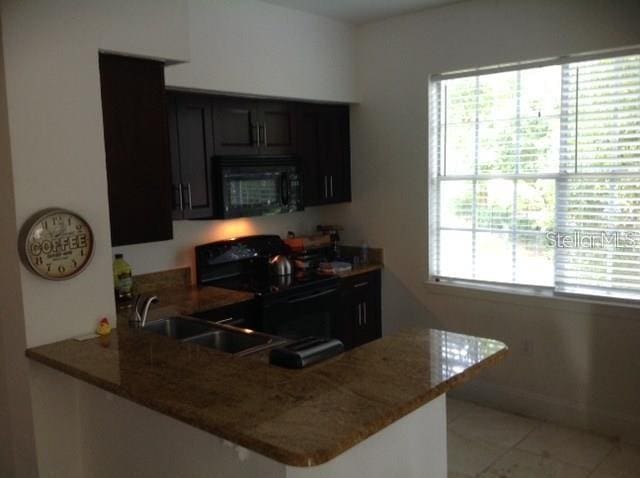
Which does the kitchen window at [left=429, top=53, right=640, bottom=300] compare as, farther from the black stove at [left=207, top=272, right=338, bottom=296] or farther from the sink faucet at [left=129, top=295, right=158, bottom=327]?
the sink faucet at [left=129, top=295, right=158, bottom=327]

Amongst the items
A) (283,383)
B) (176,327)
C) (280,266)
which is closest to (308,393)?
(283,383)

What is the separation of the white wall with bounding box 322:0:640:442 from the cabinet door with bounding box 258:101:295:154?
679 mm

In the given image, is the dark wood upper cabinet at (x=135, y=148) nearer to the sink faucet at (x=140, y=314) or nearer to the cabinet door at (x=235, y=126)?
the sink faucet at (x=140, y=314)

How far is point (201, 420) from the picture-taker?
1.53 metres

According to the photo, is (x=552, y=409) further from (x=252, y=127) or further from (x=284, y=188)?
(x=252, y=127)

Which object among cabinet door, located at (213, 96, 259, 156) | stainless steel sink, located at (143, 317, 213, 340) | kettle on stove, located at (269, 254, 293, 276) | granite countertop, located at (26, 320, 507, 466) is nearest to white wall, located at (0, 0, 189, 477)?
granite countertop, located at (26, 320, 507, 466)

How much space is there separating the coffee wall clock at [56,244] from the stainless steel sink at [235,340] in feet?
1.98

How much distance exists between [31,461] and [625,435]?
10.6 feet

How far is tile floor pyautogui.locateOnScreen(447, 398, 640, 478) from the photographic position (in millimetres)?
3213

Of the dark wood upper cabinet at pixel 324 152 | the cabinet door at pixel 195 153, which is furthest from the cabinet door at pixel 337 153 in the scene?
the cabinet door at pixel 195 153

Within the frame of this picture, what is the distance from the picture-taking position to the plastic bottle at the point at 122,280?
3357 mm

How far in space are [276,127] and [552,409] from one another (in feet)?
8.62

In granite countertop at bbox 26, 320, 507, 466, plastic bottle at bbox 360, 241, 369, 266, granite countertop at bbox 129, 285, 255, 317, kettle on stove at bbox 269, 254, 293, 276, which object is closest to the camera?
granite countertop at bbox 26, 320, 507, 466

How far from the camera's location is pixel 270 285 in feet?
12.6
